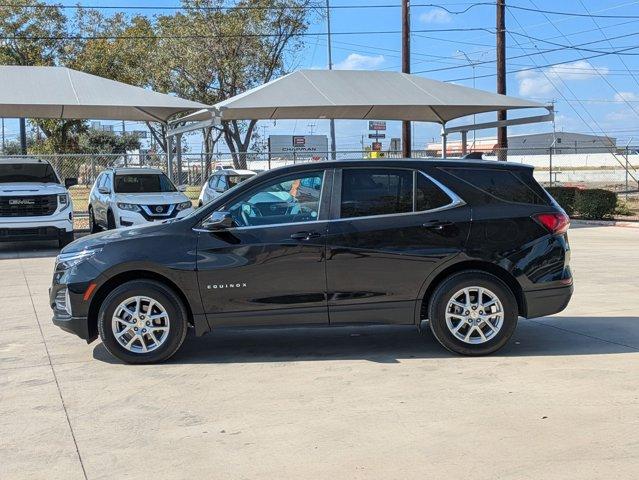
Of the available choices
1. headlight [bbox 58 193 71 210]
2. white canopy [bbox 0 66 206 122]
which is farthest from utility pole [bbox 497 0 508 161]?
headlight [bbox 58 193 71 210]

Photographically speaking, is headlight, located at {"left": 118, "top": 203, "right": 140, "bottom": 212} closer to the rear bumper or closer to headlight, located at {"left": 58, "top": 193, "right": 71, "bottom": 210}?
headlight, located at {"left": 58, "top": 193, "right": 71, "bottom": 210}

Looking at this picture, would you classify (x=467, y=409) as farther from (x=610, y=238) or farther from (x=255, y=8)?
(x=255, y=8)

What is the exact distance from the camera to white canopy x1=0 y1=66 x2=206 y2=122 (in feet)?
58.1

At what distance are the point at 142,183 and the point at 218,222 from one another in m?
11.2

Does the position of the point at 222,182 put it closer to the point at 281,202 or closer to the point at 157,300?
the point at 281,202

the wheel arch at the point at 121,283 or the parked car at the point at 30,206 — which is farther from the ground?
the parked car at the point at 30,206

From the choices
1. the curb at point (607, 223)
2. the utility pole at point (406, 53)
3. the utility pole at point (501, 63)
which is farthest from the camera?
the utility pole at point (406, 53)

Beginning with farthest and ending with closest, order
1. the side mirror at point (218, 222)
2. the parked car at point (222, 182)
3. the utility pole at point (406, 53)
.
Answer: the utility pole at point (406, 53)
the parked car at point (222, 182)
the side mirror at point (218, 222)

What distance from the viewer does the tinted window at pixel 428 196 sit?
20.5 feet

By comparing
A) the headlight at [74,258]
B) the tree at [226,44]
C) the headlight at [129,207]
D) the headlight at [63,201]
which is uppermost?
the tree at [226,44]

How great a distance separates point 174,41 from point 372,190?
2943cm

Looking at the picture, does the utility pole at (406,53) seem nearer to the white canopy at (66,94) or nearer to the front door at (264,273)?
the white canopy at (66,94)

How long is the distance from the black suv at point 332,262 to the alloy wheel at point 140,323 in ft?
0.03

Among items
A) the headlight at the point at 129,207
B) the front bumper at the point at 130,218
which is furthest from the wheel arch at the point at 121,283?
the headlight at the point at 129,207
